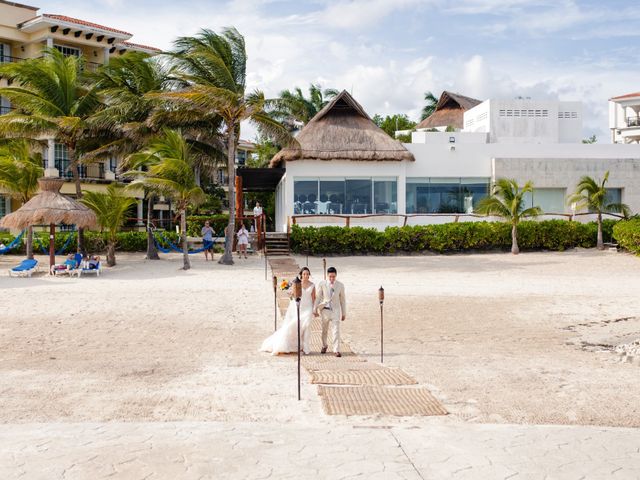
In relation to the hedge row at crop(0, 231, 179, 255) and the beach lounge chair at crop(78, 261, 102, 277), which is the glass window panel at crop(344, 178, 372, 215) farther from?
the beach lounge chair at crop(78, 261, 102, 277)

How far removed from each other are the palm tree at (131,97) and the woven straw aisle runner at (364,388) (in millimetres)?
17072

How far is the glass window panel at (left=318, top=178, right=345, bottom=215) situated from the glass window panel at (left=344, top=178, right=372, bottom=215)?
0.26 meters

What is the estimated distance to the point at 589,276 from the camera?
20.9 metres

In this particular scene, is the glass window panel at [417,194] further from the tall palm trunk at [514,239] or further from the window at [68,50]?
the window at [68,50]

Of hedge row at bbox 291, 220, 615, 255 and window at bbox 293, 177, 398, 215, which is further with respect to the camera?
window at bbox 293, 177, 398, 215

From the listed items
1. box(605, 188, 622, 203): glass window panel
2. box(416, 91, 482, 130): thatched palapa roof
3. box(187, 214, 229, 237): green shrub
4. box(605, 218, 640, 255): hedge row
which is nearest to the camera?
box(605, 218, 640, 255): hedge row

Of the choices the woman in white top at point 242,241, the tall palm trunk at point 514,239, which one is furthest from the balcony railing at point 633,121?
the woman in white top at point 242,241

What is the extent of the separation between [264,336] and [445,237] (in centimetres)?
1660

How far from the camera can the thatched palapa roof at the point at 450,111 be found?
46562 millimetres

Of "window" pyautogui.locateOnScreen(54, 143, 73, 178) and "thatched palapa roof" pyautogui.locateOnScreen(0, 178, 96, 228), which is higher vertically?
"window" pyautogui.locateOnScreen(54, 143, 73, 178)

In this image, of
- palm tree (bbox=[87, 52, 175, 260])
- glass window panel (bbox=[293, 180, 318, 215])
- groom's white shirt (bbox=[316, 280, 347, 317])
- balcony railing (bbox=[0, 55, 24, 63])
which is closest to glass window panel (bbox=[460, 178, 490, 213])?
glass window panel (bbox=[293, 180, 318, 215])

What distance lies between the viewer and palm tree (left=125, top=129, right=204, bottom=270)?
21.7m

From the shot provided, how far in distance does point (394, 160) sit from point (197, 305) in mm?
16341

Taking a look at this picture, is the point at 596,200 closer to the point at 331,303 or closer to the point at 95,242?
the point at 95,242
